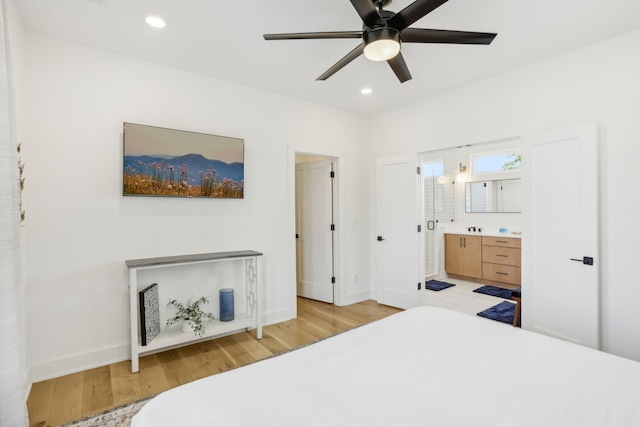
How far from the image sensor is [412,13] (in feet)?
Result: 5.52

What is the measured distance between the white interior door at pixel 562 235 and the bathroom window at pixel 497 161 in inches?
107

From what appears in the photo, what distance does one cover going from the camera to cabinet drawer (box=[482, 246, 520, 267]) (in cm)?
486

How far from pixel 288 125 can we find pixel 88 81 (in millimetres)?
1971

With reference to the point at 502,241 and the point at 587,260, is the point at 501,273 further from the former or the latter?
the point at 587,260

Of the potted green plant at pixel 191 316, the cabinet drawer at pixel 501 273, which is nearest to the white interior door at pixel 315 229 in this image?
the potted green plant at pixel 191 316

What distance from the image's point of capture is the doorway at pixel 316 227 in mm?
4387

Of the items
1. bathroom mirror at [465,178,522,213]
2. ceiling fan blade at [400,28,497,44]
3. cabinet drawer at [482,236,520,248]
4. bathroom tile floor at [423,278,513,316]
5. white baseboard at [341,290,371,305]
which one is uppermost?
ceiling fan blade at [400,28,497,44]

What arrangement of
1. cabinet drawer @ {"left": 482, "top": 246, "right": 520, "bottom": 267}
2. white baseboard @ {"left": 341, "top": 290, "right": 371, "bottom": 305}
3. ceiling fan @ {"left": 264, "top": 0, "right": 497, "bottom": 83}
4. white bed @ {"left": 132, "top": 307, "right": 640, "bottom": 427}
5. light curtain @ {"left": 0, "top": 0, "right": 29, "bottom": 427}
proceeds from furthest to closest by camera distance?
cabinet drawer @ {"left": 482, "top": 246, "right": 520, "bottom": 267} < white baseboard @ {"left": 341, "top": 290, "right": 371, "bottom": 305} < ceiling fan @ {"left": 264, "top": 0, "right": 497, "bottom": 83} < light curtain @ {"left": 0, "top": 0, "right": 29, "bottom": 427} < white bed @ {"left": 132, "top": 307, "right": 640, "bottom": 427}

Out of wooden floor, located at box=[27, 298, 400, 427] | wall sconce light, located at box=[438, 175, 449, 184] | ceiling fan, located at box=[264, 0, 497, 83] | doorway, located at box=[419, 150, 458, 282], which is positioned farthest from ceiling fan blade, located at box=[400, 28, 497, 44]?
wall sconce light, located at box=[438, 175, 449, 184]

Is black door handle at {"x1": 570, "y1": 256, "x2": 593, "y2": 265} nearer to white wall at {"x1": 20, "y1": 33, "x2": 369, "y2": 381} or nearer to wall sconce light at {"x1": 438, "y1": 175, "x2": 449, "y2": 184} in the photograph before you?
white wall at {"x1": 20, "y1": 33, "x2": 369, "y2": 381}

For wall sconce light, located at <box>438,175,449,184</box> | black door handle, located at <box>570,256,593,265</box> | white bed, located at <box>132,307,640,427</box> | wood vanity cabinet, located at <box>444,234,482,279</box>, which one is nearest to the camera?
white bed, located at <box>132,307,640,427</box>

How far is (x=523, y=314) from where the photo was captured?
3.05 m

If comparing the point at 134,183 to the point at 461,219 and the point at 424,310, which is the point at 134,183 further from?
the point at 461,219

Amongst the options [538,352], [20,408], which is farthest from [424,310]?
[20,408]
